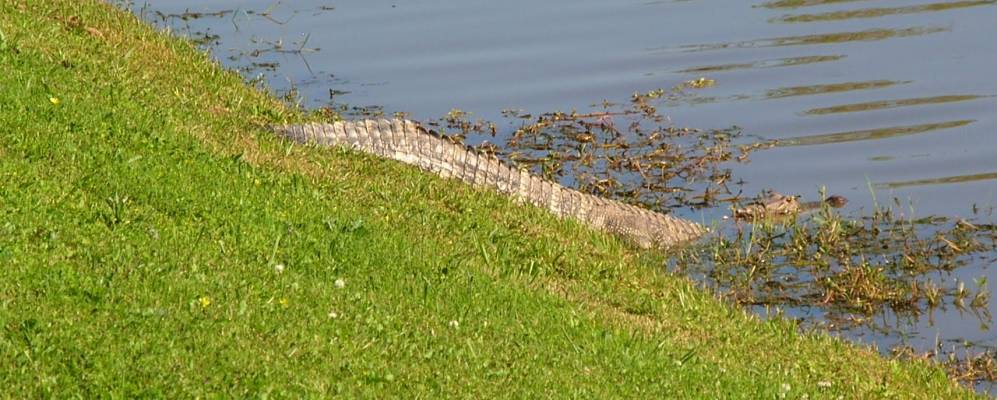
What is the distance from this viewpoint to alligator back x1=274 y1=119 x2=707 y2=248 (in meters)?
11.7

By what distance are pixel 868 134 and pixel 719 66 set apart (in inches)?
97.8

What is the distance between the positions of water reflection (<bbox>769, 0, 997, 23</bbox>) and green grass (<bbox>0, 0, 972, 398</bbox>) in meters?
7.88

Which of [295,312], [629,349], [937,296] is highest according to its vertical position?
[295,312]

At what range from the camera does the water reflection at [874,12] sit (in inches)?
727

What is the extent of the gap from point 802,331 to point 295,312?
151 inches

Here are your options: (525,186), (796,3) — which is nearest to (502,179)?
(525,186)

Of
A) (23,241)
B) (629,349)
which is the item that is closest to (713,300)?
(629,349)

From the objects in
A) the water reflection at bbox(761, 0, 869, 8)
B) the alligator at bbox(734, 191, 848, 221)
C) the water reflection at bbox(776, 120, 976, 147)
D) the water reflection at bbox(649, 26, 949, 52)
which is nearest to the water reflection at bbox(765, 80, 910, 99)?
the water reflection at bbox(776, 120, 976, 147)

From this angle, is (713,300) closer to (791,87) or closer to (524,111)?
(524,111)

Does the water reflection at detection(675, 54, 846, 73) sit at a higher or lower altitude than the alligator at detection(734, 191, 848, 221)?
higher

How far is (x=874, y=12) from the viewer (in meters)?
18.6

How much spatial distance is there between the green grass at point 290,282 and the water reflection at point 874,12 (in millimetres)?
7885

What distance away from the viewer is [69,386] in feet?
19.3

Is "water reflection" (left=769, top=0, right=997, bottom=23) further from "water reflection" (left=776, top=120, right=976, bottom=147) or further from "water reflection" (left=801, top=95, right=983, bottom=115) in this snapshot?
"water reflection" (left=776, top=120, right=976, bottom=147)
